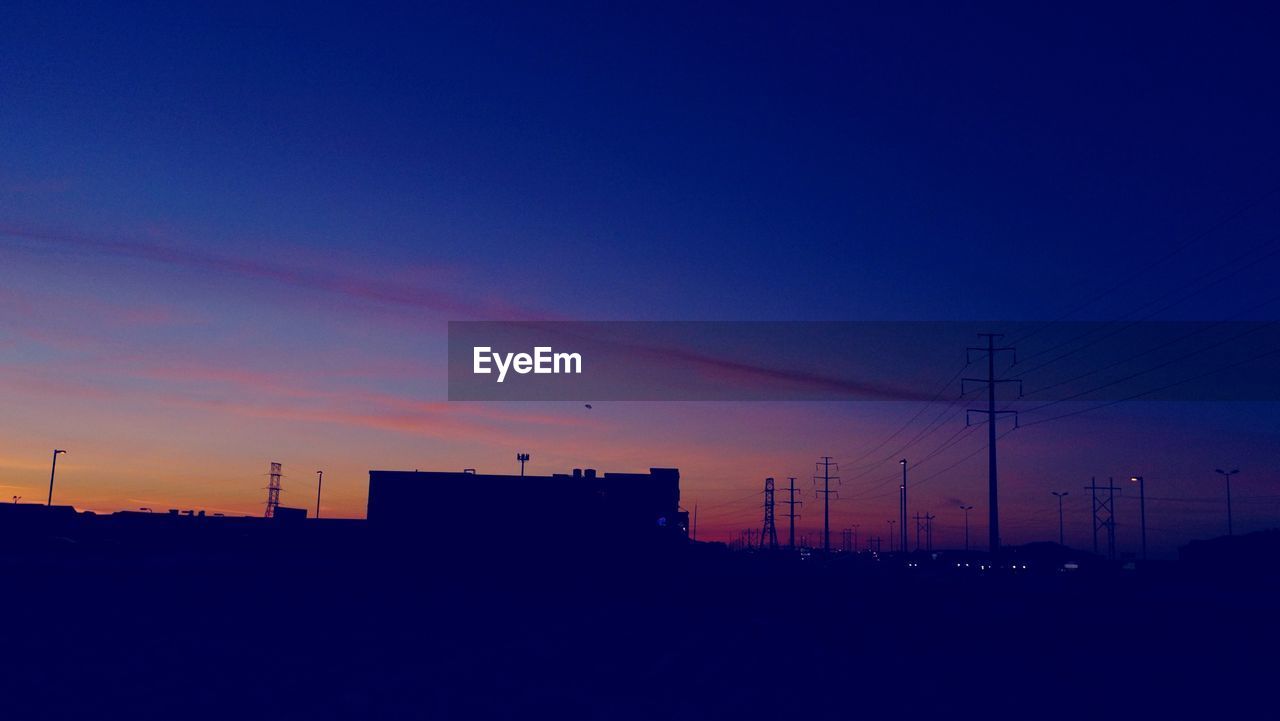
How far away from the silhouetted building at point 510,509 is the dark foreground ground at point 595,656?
42.4 metres

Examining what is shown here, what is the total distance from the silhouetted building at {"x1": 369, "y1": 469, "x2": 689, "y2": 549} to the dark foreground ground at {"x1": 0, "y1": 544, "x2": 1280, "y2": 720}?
4241 centimetres

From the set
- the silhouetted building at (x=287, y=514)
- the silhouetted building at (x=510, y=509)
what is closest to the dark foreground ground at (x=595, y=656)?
the silhouetted building at (x=510, y=509)

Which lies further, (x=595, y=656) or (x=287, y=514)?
(x=287, y=514)

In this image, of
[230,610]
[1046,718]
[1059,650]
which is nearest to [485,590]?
[230,610]

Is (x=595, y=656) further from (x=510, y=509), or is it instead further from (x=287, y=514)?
(x=287, y=514)

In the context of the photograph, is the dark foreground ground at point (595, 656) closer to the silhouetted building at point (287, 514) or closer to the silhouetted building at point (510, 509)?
the silhouetted building at point (510, 509)

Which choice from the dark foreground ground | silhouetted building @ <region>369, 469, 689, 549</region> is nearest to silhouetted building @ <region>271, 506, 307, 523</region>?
silhouetted building @ <region>369, 469, 689, 549</region>

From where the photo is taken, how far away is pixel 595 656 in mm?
19891

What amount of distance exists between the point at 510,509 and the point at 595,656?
209 feet

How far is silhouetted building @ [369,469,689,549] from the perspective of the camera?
270 feet

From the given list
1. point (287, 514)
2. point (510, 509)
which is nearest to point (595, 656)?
point (510, 509)

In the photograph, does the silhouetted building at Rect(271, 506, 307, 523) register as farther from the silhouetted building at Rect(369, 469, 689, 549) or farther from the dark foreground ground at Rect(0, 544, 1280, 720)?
the dark foreground ground at Rect(0, 544, 1280, 720)

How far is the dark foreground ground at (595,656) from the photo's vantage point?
1427cm

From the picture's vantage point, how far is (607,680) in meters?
16.7
